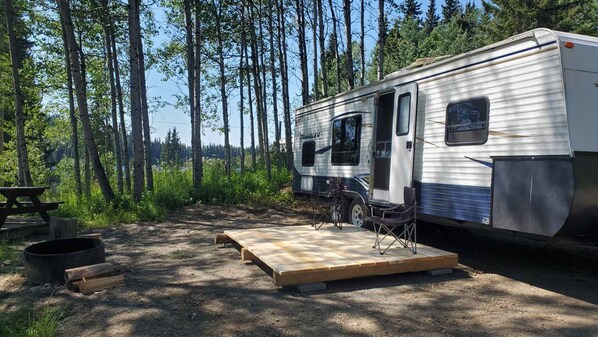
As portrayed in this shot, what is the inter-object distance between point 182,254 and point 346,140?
406 cm

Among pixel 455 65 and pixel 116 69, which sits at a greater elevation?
pixel 116 69

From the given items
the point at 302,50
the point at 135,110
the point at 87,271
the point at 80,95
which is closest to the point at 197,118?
the point at 135,110

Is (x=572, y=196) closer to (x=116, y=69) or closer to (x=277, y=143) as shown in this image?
(x=116, y=69)

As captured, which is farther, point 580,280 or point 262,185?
point 262,185

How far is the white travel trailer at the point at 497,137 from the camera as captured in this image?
175 inches

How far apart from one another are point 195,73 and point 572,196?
11552 millimetres

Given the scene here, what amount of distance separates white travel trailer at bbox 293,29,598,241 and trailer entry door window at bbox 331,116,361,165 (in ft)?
1.07

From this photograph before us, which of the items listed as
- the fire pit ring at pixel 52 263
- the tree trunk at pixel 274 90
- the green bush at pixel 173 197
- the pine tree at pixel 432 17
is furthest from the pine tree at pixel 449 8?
the fire pit ring at pixel 52 263

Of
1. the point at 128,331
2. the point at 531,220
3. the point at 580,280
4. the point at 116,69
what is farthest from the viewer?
the point at 116,69

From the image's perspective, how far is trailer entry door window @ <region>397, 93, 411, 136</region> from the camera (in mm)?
6914

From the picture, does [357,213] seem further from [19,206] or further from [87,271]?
[19,206]

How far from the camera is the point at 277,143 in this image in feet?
73.2

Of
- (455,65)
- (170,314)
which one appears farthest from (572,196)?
(170,314)

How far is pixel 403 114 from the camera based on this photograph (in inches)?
277
